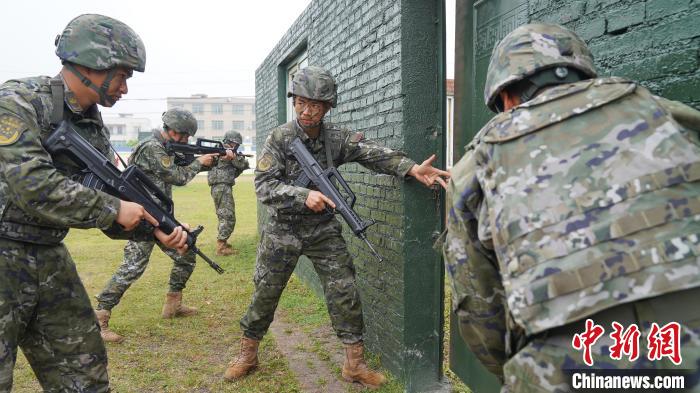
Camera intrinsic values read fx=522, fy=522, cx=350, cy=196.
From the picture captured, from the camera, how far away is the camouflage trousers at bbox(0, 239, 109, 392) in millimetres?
2352

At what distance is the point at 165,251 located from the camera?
431 centimetres

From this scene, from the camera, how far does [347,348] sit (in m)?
3.81

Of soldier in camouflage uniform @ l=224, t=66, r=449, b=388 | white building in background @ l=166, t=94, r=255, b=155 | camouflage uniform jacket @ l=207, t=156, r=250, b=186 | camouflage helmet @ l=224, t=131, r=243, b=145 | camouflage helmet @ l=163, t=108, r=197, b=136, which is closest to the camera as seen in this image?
soldier in camouflage uniform @ l=224, t=66, r=449, b=388

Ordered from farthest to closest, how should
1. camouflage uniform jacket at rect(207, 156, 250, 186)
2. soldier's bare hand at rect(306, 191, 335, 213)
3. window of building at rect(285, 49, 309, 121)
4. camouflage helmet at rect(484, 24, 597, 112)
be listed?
camouflage uniform jacket at rect(207, 156, 250, 186) → window of building at rect(285, 49, 309, 121) → soldier's bare hand at rect(306, 191, 335, 213) → camouflage helmet at rect(484, 24, 597, 112)

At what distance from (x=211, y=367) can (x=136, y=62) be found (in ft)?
8.54

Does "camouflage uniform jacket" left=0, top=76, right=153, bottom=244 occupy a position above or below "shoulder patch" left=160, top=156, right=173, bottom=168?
below

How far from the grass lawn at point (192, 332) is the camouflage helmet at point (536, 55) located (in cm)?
268

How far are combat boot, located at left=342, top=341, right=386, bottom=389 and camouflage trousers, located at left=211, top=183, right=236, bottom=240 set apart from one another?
5516mm

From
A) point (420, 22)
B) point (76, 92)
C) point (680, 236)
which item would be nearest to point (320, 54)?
point (420, 22)

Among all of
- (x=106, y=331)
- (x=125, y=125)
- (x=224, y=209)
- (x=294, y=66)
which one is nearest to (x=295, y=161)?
(x=106, y=331)

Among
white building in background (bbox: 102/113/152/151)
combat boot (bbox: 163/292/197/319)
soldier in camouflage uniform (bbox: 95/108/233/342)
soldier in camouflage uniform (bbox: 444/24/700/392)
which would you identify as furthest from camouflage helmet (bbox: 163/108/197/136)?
white building in background (bbox: 102/113/152/151)

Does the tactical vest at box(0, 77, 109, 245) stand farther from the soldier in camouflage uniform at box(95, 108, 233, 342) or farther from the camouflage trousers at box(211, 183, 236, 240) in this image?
the camouflage trousers at box(211, 183, 236, 240)

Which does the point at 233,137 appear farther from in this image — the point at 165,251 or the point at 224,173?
the point at 165,251

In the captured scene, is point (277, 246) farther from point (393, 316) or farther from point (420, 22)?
point (420, 22)
